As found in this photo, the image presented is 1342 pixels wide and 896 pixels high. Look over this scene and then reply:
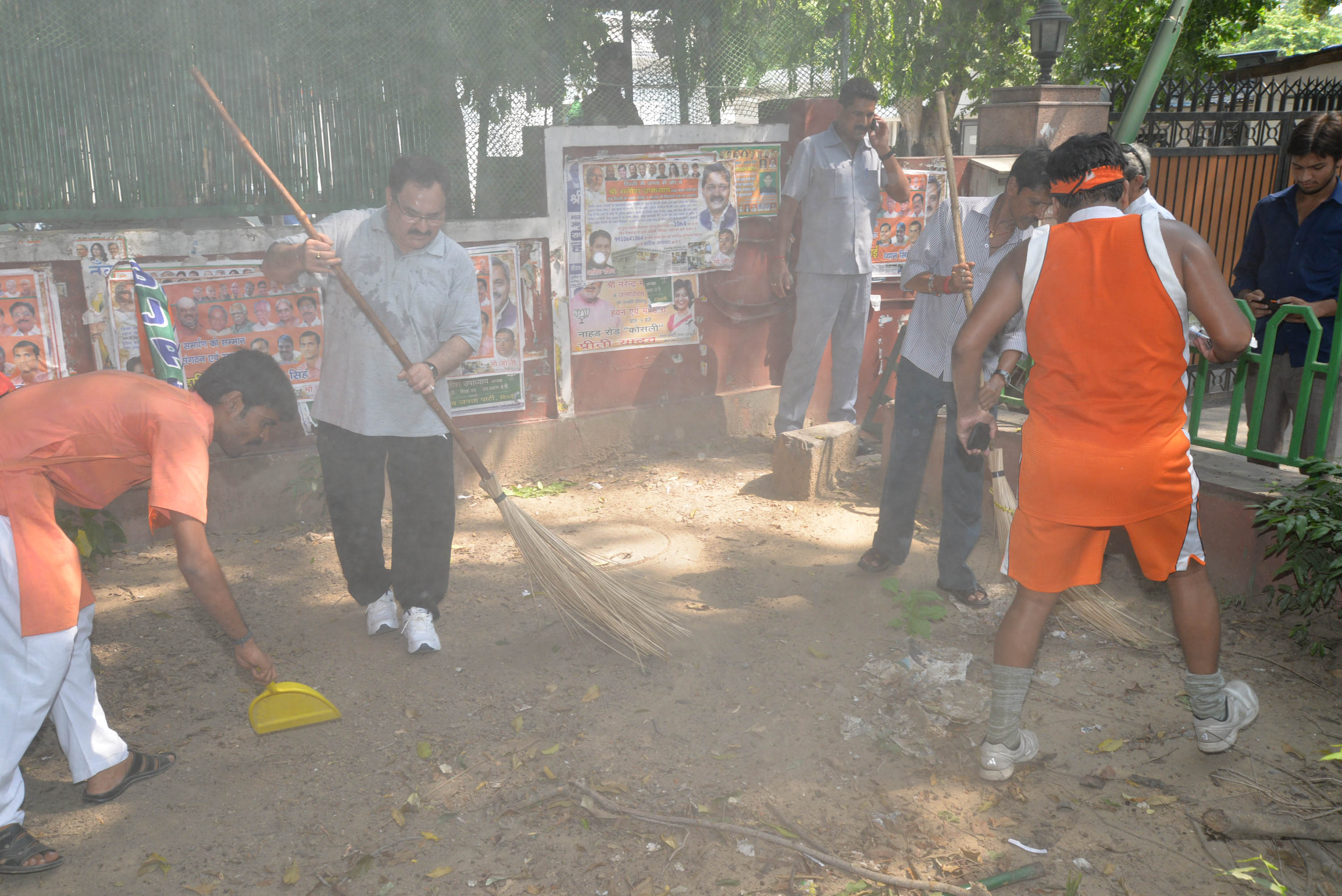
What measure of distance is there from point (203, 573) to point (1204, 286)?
2.99m

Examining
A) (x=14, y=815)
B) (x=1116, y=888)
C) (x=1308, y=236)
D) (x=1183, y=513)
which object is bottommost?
(x=1116, y=888)

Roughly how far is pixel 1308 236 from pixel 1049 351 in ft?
8.90

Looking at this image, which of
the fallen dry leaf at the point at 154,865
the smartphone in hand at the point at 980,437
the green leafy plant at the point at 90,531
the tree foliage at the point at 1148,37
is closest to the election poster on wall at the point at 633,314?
the green leafy plant at the point at 90,531

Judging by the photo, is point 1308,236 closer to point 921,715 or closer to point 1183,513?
point 1183,513

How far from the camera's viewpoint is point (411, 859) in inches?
113

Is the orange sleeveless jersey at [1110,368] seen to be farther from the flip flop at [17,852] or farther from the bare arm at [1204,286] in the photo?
the flip flop at [17,852]

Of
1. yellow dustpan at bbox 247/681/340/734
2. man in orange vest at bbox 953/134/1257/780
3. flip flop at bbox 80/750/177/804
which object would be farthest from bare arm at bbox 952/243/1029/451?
flip flop at bbox 80/750/177/804

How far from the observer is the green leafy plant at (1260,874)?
271 centimetres

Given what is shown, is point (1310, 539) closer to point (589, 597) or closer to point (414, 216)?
point (589, 597)

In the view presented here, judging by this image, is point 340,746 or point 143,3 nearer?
point 340,746

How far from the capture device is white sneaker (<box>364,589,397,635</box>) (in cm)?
425

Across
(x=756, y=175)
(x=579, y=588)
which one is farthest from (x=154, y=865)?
(x=756, y=175)

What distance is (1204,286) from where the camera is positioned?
9.21 feet

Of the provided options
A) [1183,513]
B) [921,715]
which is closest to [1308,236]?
[1183,513]
